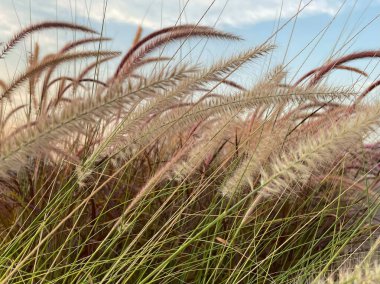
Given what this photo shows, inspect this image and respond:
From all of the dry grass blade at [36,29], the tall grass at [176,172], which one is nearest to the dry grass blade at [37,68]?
the tall grass at [176,172]

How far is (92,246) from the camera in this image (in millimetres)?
2029

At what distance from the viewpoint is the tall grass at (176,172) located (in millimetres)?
1347

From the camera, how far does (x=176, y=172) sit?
5.67 feet

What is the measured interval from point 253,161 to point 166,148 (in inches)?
A: 34.3

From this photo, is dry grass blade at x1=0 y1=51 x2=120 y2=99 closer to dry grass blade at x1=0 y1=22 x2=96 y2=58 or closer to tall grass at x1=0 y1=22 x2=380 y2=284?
tall grass at x1=0 y1=22 x2=380 y2=284

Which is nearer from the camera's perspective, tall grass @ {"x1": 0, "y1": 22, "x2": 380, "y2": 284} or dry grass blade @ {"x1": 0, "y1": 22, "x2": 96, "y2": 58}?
tall grass @ {"x1": 0, "y1": 22, "x2": 380, "y2": 284}

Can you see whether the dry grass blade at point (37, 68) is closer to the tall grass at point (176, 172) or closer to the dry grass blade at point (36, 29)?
the tall grass at point (176, 172)

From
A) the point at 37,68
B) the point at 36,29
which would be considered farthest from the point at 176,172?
the point at 36,29

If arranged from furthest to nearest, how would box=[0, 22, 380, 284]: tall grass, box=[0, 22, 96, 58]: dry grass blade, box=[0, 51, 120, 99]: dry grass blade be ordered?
1. box=[0, 22, 96, 58]: dry grass blade
2. box=[0, 51, 120, 99]: dry grass blade
3. box=[0, 22, 380, 284]: tall grass

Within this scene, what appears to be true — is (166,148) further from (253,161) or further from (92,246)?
(253,161)

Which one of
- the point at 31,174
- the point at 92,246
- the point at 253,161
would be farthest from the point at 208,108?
the point at 31,174

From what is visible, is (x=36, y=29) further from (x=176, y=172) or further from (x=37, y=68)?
(x=176, y=172)

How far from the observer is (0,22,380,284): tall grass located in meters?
1.35

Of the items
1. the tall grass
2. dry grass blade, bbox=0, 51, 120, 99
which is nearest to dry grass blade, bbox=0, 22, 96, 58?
the tall grass
